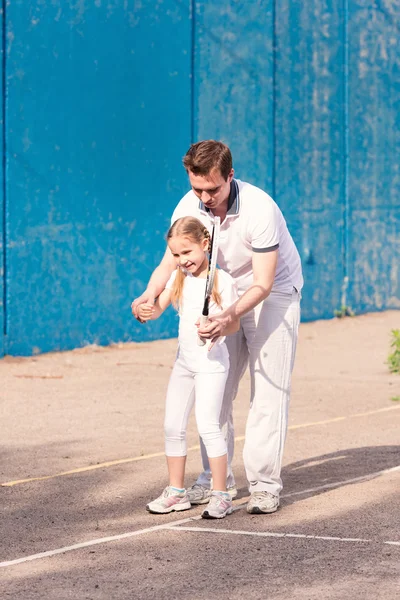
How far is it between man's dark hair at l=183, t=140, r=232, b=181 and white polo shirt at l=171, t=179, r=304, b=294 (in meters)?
0.28

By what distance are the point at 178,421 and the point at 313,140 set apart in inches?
446

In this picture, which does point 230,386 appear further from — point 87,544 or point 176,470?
point 87,544

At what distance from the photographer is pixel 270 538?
629 centimetres

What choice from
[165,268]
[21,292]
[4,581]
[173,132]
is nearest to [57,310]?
[21,292]

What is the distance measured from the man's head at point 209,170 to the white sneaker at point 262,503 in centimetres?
157

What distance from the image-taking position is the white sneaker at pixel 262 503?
22.3 feet

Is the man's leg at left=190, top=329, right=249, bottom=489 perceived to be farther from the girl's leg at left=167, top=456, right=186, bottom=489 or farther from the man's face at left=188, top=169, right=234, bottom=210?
the man's face at left=188, top=169, right=234, bottom=210

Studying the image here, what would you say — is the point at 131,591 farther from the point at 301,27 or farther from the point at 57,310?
the point at 301,27

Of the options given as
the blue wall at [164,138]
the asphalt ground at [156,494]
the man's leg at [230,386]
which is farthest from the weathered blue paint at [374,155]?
the man's leg at [230,386]

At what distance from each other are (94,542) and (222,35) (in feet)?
35.4

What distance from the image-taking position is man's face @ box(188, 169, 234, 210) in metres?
6.45

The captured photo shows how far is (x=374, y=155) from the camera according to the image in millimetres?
19078

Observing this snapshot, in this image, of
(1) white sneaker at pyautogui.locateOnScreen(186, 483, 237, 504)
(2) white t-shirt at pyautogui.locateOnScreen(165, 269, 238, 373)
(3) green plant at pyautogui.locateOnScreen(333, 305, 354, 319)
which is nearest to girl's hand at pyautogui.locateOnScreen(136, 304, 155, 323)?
(2) white t-shirt at pyautogui.locateOnScreen(165, 269, 238, 373)

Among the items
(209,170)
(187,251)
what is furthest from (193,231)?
(209,170)
